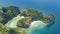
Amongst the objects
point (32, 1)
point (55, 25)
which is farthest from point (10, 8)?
point (55, 25)

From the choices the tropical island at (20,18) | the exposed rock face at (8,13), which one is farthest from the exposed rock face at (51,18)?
the exposed rock face at (8,13)

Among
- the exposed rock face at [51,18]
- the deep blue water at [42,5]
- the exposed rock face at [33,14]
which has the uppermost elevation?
the deep blue water at [42,5]

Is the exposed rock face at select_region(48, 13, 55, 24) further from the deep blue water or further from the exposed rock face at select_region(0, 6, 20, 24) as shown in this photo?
the exposed rock face at select_region(0, 6, 20, 24)

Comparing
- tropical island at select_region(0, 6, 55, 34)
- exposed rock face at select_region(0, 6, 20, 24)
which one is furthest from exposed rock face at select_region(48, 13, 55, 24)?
exposed rock face at select_region(0, 6, 20, 24)

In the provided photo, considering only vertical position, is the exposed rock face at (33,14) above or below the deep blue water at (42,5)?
below

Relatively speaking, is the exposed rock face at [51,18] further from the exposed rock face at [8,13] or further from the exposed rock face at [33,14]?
the exposed rock face at [8,13]

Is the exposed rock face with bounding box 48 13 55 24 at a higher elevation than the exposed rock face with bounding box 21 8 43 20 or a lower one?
lower

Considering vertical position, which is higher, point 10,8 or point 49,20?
point 10,8

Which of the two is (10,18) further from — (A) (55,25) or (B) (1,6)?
(A) (55,25)
